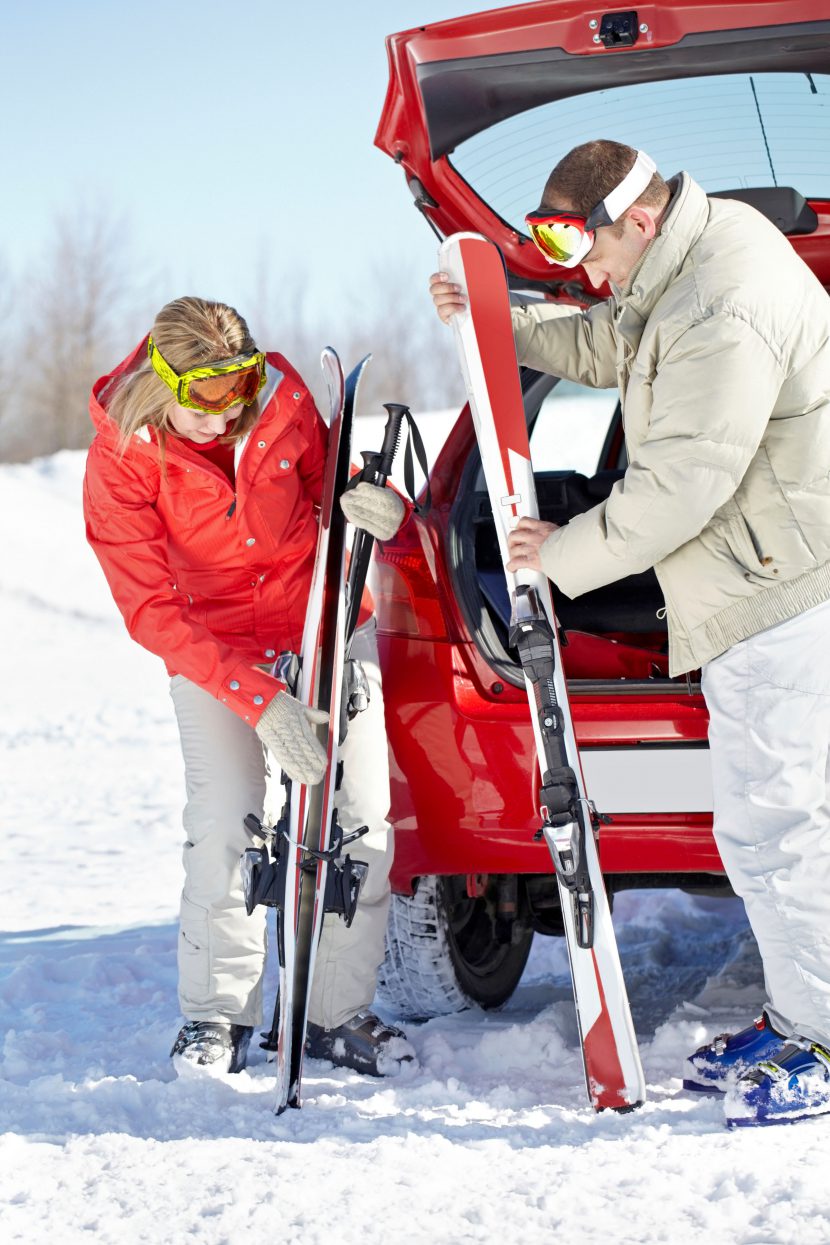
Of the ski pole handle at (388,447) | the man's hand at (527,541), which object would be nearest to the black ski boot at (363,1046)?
the man's hand at (527,541)

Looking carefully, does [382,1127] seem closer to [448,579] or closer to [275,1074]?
[275,1074]

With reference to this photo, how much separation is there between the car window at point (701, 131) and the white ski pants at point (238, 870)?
1.22m

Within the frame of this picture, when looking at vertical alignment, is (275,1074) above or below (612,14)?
below

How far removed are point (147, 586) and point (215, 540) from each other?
200 mm

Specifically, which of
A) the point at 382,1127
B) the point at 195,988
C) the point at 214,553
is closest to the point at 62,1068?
the point at 195,988

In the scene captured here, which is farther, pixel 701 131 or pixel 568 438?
pixel 568 438

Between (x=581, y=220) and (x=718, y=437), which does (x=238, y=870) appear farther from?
(x=581, y=220)

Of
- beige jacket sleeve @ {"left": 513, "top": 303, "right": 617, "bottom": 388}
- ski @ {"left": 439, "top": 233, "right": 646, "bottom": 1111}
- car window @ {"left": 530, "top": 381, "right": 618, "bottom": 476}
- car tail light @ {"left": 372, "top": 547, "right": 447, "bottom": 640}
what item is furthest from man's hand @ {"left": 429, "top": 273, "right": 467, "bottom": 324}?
car tail light @ {"left": 372, "top": 547, "right": 447, "bottom": 640}

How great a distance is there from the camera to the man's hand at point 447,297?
311cm

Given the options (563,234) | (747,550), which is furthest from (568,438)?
(747,550)

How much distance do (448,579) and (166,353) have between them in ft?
2.73

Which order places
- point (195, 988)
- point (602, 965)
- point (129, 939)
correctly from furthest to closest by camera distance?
point (129, 939) < point (195, 988) < point (602, 965)

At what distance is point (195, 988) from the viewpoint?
10.2 ft

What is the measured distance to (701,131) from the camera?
3102mm
